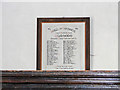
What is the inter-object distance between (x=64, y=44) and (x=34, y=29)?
6.6 inches

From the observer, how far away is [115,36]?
64 cm

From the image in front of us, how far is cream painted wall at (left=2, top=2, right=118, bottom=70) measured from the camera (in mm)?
635

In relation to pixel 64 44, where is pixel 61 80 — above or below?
below

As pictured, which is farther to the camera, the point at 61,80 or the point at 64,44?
the point at 64,44

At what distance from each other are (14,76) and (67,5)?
0.42 metres

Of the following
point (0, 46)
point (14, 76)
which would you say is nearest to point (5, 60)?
point (0, 46)

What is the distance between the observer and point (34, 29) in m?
0.67

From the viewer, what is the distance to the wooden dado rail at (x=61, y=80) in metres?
0.45

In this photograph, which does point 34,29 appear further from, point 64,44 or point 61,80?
point 61,80

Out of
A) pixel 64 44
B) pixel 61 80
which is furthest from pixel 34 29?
pixel 61 80

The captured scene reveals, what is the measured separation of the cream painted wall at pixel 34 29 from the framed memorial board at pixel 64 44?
26 mm

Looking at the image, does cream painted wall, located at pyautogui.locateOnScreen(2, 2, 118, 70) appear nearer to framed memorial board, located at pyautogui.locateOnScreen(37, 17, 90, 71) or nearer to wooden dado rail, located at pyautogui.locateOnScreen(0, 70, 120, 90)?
framed memorial board, located at pyautogui.locateOnScreen(37, 17, 90, 71)

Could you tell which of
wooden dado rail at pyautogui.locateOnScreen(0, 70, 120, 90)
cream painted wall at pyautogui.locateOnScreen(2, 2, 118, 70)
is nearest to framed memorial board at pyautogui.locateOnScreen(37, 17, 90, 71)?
cream painted wall at pyautogui.locateOnScreen(2, 2, 118, 70)

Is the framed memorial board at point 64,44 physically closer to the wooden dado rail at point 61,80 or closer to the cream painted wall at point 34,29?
the cream painted wall at point 34,29
